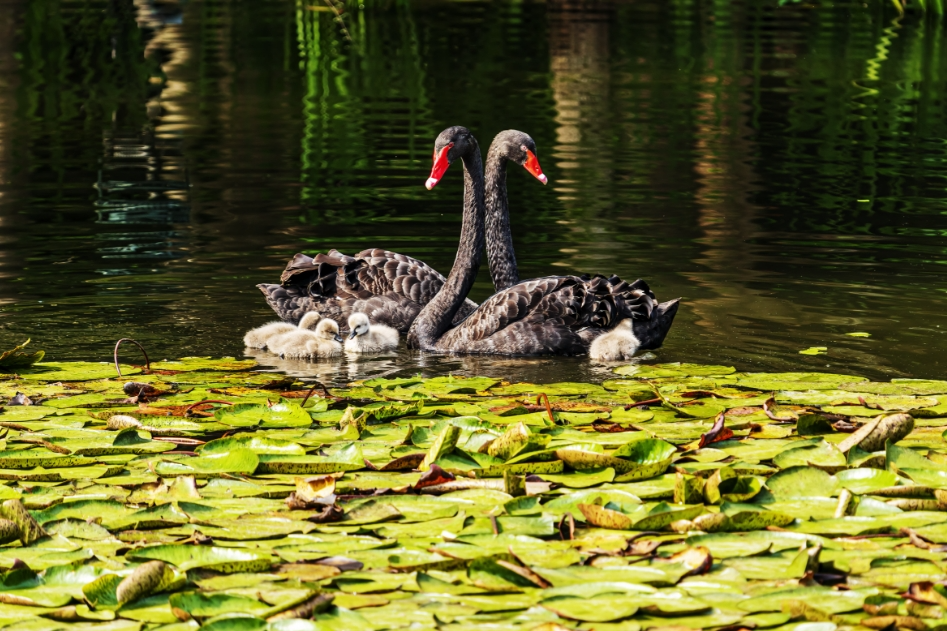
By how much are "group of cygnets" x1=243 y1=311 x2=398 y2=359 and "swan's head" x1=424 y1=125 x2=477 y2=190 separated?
36.9 inches

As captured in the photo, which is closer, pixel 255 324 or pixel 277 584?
pixel 277 584

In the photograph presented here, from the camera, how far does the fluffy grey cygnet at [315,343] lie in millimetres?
7863

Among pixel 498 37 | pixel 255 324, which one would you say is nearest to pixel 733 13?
pixel 498 37

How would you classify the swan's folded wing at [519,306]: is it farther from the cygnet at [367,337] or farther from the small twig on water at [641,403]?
the small twig on water at [641,403]

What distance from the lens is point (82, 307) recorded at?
9203mm

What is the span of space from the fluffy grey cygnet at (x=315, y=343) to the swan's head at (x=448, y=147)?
3.43 feet

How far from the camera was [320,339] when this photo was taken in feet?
26.1

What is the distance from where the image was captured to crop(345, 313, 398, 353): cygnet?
795cm

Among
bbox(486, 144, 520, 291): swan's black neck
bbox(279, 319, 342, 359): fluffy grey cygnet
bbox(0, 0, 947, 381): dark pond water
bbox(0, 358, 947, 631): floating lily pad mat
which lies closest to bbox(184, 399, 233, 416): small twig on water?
bbox(0, 358, 947, 631): floating lily pad mat

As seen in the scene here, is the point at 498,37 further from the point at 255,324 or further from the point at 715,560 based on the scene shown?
the point at 715,560

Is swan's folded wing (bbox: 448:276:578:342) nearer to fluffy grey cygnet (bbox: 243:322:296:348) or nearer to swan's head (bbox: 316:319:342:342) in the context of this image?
swan's head (bbox: 316:319:342:342)

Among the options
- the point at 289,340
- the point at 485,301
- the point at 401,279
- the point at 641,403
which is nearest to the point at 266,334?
the point at 289,340

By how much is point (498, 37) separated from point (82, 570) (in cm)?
2408

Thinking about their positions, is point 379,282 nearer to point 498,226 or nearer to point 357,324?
point 498,226
